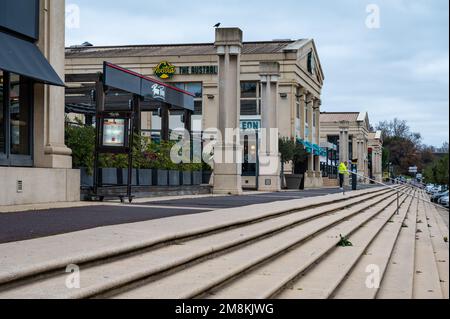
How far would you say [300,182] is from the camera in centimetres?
3659

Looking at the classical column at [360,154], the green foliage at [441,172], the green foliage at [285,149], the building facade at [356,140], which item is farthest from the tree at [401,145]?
the green foliage at [285,149]

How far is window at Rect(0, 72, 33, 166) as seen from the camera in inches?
520

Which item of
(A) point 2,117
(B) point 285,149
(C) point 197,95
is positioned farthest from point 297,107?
(A) point 2,117

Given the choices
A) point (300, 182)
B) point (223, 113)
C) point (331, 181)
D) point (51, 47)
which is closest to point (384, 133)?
point (331, 181)

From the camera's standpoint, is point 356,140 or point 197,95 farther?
point 356,140

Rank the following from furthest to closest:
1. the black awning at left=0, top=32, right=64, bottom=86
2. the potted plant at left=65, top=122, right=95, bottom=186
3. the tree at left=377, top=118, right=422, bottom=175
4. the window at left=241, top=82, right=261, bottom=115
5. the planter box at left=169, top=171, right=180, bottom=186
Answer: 1. the tree at left=377, top=118, right=422, bottom=175
2. the window at left=241, top=82, right=261, bottom=115
3. the planter box at left=169, top=171, right=180, bottom=186
4. the potted plant at left=65, top=122, right=95, bottom=186
5. the black awning at left=0, top=32, right=64, bottom=86

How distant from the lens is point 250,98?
5509cm

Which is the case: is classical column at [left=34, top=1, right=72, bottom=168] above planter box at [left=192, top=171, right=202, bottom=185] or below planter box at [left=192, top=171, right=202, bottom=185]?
above

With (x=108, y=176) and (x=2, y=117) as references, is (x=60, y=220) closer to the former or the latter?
(x=2, y=117)

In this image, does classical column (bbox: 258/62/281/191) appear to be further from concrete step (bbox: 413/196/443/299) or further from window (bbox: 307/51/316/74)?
window (bbox: 307/51/316/74)

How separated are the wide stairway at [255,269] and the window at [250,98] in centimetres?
4333

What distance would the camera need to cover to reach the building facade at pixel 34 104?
42.1ft

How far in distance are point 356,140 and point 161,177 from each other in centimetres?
6343

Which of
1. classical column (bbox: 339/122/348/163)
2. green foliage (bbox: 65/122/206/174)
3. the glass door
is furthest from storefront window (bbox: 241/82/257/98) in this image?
the glass door
